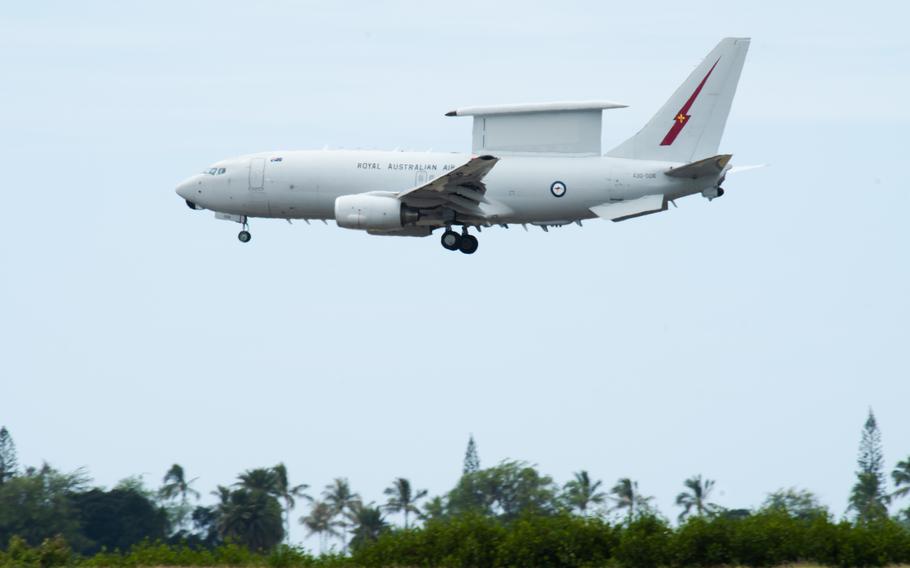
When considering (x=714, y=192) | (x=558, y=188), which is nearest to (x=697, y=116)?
(x=714, y=192)

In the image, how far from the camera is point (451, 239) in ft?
212

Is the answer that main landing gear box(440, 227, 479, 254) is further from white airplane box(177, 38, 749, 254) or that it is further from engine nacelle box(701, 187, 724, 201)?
engine nacelle box(701, 187, 724, 201)

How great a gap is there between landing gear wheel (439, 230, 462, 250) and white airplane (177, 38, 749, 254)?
0.13 feet

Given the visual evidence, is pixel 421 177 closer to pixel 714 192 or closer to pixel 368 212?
pixel 368 212

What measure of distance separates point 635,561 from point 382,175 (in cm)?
2322

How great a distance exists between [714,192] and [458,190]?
9.26m

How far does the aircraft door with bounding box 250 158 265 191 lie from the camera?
2547 inches

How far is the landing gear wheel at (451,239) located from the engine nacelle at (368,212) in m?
2.88

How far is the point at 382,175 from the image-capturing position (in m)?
63.4

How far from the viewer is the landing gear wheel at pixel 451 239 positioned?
Answer: 64.7 m

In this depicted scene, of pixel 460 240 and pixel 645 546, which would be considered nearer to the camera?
pixel 645 546

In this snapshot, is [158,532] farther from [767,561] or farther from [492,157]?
[767,561]

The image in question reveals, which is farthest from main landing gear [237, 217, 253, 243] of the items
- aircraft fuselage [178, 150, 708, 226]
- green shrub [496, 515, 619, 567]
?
green shrub [496, 515, 619, 567]

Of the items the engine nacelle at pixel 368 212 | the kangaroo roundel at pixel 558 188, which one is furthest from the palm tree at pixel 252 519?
the kangaroo roundel at pixel 558 188
